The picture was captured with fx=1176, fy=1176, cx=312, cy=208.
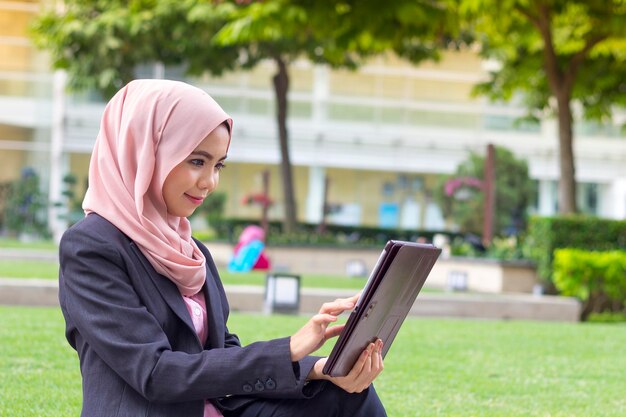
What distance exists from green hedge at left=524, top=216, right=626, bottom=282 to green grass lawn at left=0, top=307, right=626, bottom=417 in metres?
4.39

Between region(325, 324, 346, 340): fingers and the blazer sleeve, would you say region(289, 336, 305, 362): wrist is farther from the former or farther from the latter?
region(325, 324, 346, 340): fingers

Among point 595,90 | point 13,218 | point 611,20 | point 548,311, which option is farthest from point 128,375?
point 13,218

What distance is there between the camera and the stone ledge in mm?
11336

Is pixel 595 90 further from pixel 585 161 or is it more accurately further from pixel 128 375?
pixel 585 161

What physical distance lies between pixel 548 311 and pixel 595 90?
7.65 meters

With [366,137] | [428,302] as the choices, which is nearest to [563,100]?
[428,302]

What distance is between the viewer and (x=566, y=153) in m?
16.9

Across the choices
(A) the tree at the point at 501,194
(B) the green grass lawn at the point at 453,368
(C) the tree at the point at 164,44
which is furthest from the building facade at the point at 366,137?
(B) the green grass lawn at the point at 453,368

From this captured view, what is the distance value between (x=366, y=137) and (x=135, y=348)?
118ft

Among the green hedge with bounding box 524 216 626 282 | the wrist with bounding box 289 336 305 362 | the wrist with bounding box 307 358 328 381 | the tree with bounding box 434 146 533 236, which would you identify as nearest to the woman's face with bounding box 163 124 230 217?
the wrist with bounding box 289 336 305 362

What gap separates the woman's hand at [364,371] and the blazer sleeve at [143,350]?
0.17 metres

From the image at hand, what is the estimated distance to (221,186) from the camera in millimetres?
39188

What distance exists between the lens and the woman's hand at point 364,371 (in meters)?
2.72

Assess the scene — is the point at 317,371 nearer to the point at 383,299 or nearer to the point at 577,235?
the point at 383,299
